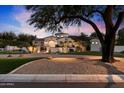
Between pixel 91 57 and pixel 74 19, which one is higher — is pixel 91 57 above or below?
below

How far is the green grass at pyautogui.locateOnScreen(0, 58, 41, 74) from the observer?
8.52 meters

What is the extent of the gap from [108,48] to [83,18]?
1.04 m

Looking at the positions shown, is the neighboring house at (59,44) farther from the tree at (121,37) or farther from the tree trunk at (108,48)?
the tree at (121,37)

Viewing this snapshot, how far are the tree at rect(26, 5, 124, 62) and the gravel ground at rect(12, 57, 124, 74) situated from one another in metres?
0.26

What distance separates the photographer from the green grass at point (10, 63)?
8.52 meters

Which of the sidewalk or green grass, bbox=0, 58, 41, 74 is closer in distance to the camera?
the sidewalk

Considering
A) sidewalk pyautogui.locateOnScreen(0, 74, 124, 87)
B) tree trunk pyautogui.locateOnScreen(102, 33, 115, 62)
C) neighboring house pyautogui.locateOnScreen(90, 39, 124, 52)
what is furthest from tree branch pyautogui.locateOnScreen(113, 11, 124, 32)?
sidewalk pyautogui.locateOnScreen(0, 74, 124, 87)

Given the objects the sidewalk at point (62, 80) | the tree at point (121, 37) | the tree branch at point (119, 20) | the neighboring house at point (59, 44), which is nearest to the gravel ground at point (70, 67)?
the sidewalk at point (62, 80)

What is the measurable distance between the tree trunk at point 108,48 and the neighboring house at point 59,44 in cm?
56

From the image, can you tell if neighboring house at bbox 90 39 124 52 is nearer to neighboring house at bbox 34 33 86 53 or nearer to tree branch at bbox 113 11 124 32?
neighboring house at bbox 34 33 86 53

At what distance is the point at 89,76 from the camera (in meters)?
8.39

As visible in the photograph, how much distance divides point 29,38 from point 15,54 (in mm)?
575
